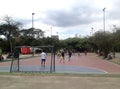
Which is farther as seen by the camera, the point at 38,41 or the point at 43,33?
the point at 43,33

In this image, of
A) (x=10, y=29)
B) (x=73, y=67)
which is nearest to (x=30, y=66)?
(x=73, y=67)

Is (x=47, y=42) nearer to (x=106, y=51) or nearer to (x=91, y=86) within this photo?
(x=106, y=51)

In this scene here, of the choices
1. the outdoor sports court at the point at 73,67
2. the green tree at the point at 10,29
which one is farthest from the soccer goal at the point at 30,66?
the green tree at the point at 10,29

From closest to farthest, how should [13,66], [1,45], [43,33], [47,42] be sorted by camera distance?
[13,66] < [1,45] < [47,42] < [43,33]

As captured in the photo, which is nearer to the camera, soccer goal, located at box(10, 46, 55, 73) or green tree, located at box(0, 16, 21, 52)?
soccer goal, located at box(10, 46, 55, 73)

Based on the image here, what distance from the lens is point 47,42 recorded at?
117 m

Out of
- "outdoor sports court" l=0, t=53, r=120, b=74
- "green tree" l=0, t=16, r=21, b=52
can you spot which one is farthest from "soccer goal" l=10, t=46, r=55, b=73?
"green tree" l=0, t=16, r=21, b=52

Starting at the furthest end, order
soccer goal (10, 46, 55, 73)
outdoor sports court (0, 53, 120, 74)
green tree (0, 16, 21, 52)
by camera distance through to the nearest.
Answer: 1. green tree (0, 16, 21, 52)
2. outdoor sports court (0, 53, 120, 74)
3. soccer goal (10, 46, 55, 73)

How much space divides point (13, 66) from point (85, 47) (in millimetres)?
103109

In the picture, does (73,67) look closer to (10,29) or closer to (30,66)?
(30,66)

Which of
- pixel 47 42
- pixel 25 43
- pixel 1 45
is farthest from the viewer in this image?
pixel 47 42

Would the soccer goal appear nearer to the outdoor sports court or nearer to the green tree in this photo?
the outdoor sports court

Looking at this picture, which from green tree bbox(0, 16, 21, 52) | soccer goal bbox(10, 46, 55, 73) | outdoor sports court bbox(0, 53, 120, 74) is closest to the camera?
soccer goal bbox(10, 46, 55, 73)

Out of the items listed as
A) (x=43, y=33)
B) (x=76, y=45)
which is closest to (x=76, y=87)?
(x=43, y=33)
